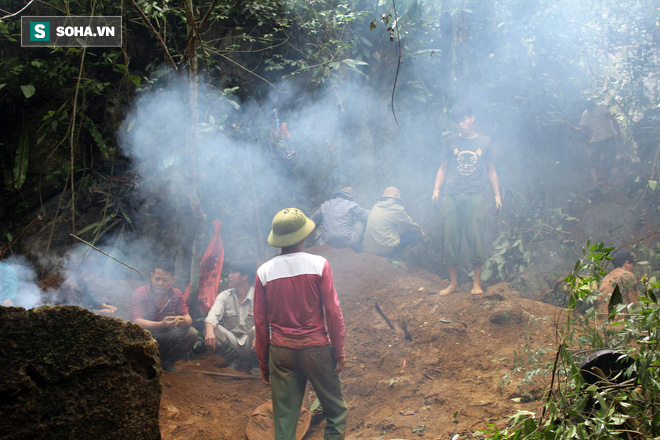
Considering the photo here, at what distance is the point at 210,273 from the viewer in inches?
225

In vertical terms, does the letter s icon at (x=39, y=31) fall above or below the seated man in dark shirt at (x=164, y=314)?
above

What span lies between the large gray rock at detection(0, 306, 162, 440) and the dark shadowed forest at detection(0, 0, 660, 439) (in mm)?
2527

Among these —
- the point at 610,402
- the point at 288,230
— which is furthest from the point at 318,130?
the point at 610,402

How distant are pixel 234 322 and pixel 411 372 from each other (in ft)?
7.05

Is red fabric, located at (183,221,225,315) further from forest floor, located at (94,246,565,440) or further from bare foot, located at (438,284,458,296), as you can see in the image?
bare foot, located at (438,284,458,296)

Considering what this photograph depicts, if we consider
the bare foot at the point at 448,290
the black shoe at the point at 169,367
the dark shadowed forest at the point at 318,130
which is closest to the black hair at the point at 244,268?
the dark shadowed forest at the point at 318,130

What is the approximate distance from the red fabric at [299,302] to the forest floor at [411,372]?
114cm

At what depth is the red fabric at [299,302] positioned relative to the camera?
10.8 feet

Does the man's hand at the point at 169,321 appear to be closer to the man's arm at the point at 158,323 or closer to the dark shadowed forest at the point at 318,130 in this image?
the man's arm at the point at 158,323

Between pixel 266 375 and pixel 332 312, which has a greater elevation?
pixel 332 312

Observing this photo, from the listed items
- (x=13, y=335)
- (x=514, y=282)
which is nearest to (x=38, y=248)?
(x=13, y=335)

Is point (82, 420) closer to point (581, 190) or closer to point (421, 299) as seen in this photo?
point (421, 299)

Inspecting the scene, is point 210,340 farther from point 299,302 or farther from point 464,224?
point 464,224

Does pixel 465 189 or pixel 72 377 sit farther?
pixel 465 189
